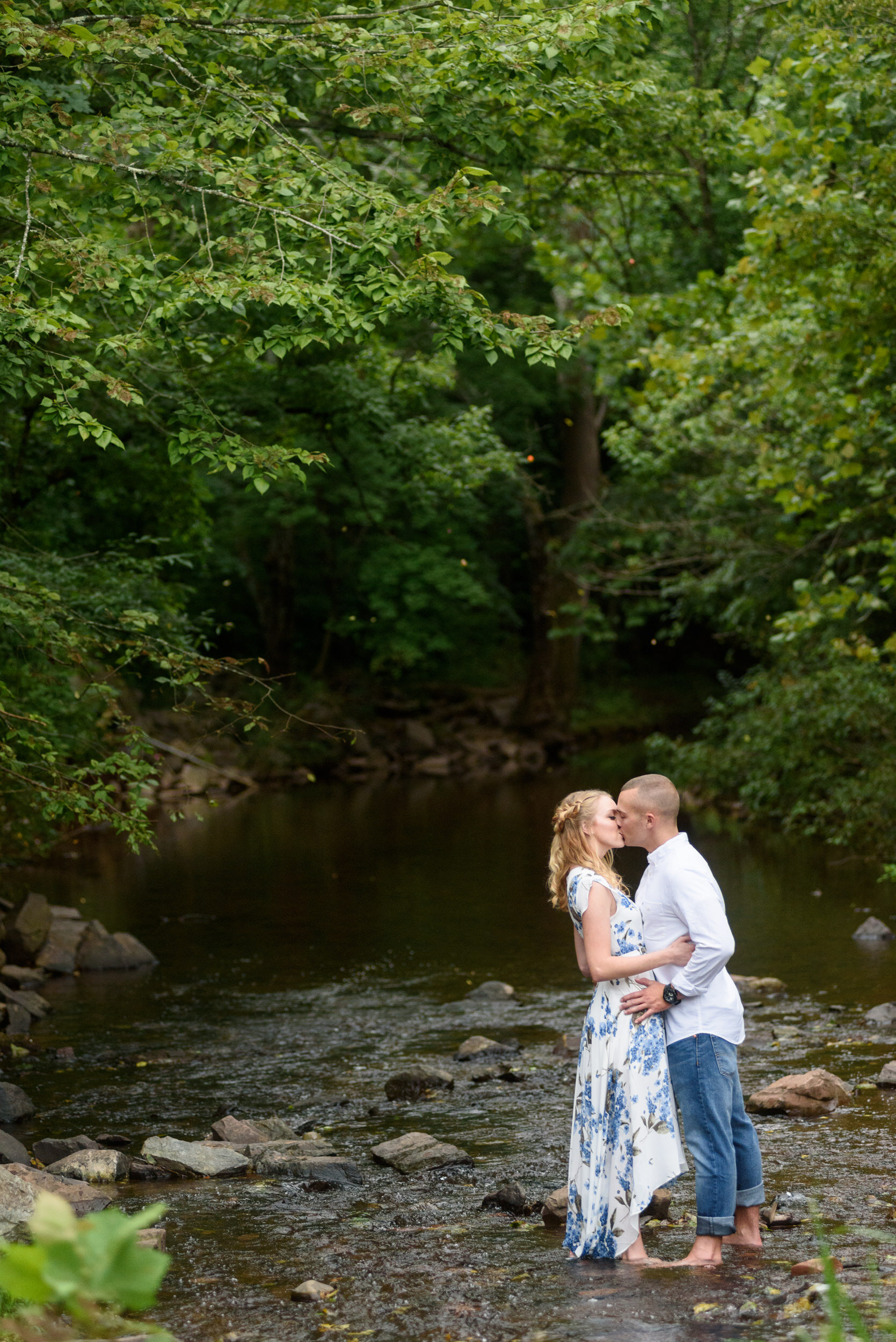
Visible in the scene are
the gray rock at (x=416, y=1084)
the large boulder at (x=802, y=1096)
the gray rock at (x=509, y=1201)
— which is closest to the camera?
the gray rock at (x=509, y=1201)

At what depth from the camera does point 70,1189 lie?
20.0 feet

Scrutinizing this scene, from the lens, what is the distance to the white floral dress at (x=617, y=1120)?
493cm

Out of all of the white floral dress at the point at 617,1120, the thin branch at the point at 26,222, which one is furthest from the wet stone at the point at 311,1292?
the thin branch at the point at 26,222

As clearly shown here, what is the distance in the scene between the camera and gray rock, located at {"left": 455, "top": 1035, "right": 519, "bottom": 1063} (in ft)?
30.1

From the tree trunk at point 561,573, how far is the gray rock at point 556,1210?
27467 mm

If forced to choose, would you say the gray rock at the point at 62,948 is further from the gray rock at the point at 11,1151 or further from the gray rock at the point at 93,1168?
the gray rock at the point at 93,1168

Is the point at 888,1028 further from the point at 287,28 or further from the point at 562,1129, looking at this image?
the point at 287,28

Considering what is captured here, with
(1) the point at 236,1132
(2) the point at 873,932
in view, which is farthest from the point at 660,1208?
(2) the point at 873,932

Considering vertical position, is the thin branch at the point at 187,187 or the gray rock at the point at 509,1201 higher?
the thin branch at the point at 187,187

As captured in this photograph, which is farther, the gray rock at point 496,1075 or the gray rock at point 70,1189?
the gray rock at point 496,1075

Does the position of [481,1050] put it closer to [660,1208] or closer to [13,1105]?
[13,1105]

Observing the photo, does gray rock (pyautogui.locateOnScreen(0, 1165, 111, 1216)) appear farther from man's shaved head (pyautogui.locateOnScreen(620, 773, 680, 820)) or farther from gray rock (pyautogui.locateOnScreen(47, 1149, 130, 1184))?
man's shaved head (pyautogui.locateOnScreen(620, 773, 680, 820))

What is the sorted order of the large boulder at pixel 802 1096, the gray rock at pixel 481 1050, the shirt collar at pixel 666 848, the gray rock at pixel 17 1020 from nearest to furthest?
the shirt collar at pixel 666 848
the large boulder at pixel 802 1096
the gray rock at pixel 481 1050
the gray rock at pixel 17 1020

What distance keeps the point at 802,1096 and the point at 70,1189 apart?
3914 mm
